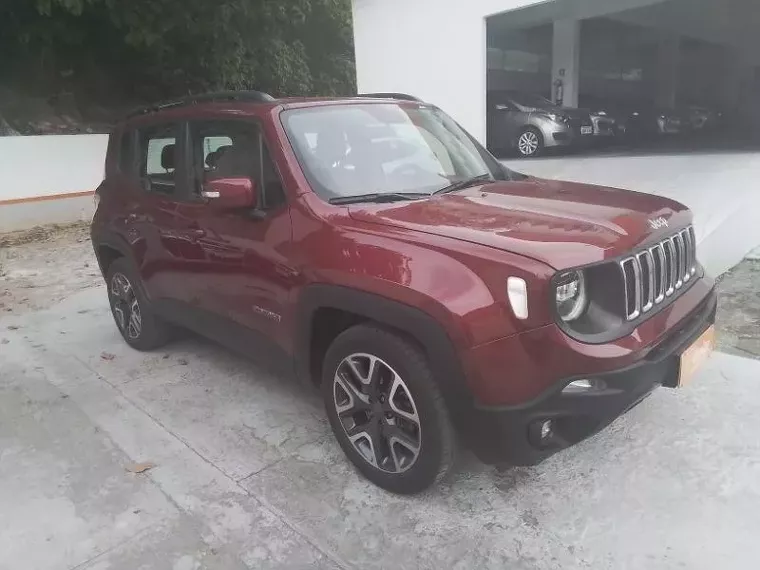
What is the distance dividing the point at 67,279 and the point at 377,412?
5800 millimetres

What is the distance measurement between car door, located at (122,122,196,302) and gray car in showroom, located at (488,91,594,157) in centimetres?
882

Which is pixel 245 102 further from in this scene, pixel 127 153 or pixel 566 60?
pixel 566 60

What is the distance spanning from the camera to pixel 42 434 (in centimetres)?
357

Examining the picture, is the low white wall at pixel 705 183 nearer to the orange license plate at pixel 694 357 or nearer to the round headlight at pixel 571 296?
the orange license plate at pixel 694 357

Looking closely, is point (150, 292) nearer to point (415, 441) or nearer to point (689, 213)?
point (415, 441)

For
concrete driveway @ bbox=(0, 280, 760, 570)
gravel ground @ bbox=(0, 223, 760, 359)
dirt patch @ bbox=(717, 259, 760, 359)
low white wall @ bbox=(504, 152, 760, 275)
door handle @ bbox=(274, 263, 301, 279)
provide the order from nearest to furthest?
concrete driveway @ bbox=(0, 280, 760, 570)
door handle @ bbox=(274, 263, 301, 279)
dirt patch @ bbox=(717, 259, 760, 359)
gravel ground @ bbox=(0, 223, 760, 359)
low white wall @ bbox=(504, 152, 760, 275)

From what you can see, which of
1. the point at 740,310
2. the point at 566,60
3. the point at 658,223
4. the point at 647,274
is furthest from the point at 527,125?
the point at 647,274

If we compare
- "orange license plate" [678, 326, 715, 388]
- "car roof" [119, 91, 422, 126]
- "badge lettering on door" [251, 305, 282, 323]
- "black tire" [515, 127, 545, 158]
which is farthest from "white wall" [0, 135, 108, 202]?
"orange license plate" [678, 326, 715, 388]

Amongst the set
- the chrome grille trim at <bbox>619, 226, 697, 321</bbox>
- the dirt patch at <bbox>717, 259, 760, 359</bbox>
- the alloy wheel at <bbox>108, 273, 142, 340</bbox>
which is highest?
the chrome grille trim at <bbox>619, 226, 697, 321</bbox>

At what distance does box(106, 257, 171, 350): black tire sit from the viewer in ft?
14.7

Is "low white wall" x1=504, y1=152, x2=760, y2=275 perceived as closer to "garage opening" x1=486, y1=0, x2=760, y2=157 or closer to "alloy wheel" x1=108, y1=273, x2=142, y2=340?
"garage opening" x1=486, y1=0, x2=760, y2=157

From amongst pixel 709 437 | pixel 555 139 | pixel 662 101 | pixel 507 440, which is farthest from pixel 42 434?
pixel 662 101

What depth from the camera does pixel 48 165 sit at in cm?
1088

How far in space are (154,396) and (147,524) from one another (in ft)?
4.52
